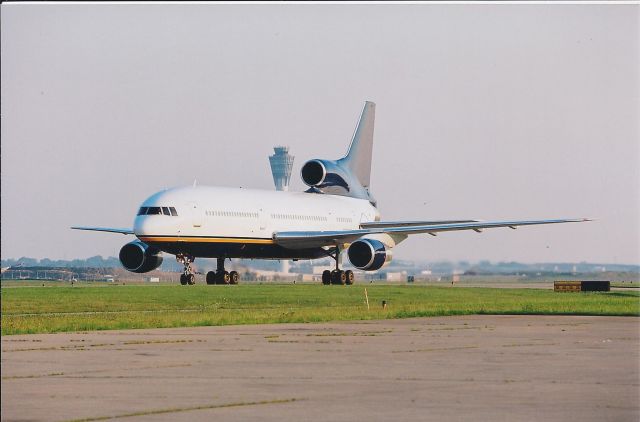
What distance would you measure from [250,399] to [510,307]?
29274mm

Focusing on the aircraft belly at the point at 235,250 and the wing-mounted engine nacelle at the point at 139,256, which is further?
the wing-mounted engine nacelle at the point at 139,256

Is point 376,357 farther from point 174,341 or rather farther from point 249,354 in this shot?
point 174,341

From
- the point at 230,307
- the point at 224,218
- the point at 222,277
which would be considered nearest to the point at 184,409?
the point at 230,307

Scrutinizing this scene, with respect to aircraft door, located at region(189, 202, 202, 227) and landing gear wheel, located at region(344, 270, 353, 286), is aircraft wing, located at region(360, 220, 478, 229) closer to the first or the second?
landing gear wheel, located at region(344, 270, 353, 286)

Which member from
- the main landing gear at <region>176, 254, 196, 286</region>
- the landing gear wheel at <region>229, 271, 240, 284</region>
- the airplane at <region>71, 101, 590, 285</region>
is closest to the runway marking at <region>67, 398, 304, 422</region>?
the airplane at <region>71, 101, 590, 285</region>

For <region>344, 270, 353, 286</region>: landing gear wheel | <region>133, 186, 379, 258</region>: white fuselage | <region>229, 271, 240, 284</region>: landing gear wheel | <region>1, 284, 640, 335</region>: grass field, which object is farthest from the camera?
<region>344, 270, 353, 286</region>: landing gear wheel

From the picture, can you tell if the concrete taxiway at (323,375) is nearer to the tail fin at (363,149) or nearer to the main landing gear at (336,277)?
the main landing gear at (336,277)

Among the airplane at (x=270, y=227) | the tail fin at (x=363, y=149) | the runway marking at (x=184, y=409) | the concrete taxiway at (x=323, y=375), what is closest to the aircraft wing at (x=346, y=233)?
the airplane at (x=270, y=227)

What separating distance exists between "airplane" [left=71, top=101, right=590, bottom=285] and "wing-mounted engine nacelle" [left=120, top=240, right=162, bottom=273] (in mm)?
53

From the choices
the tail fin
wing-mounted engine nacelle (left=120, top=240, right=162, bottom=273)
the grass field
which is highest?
the tail fin

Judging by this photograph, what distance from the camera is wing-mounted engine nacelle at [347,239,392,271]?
66125mm

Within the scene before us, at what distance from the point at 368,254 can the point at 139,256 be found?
493 inches

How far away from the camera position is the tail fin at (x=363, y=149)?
86.5 metres

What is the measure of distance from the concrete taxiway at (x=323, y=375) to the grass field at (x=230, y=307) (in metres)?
3.92
